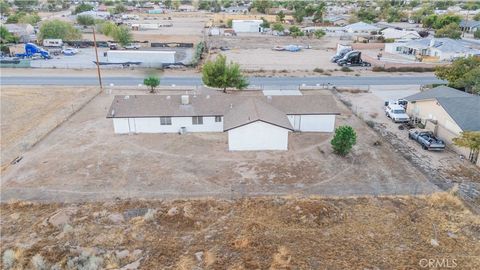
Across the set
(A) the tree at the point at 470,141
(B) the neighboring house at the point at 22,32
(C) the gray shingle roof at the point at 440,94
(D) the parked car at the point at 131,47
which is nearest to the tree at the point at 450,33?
(C) the gray shingle roof at the point at 440,94

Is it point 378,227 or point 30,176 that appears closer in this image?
point 378,227

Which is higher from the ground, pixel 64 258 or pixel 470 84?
pixel 470 84

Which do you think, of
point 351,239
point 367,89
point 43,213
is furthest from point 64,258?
point 367,89

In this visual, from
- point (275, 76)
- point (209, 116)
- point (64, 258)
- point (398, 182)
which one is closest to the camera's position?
point (64, 258)

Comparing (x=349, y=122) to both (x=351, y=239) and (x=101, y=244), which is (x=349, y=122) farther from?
(x=101, y=244)

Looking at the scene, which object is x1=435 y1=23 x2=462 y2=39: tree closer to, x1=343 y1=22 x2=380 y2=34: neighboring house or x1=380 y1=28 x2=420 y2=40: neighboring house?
x1=380 y1=28 x2=420 y2=40: neighboring house

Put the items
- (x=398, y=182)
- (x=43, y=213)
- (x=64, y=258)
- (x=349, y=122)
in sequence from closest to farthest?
(x=64, y=258), (x=43, y=213), (x=398, y=182), (x=349, y=122)

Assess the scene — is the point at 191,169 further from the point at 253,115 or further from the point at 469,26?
the point at 469,26
